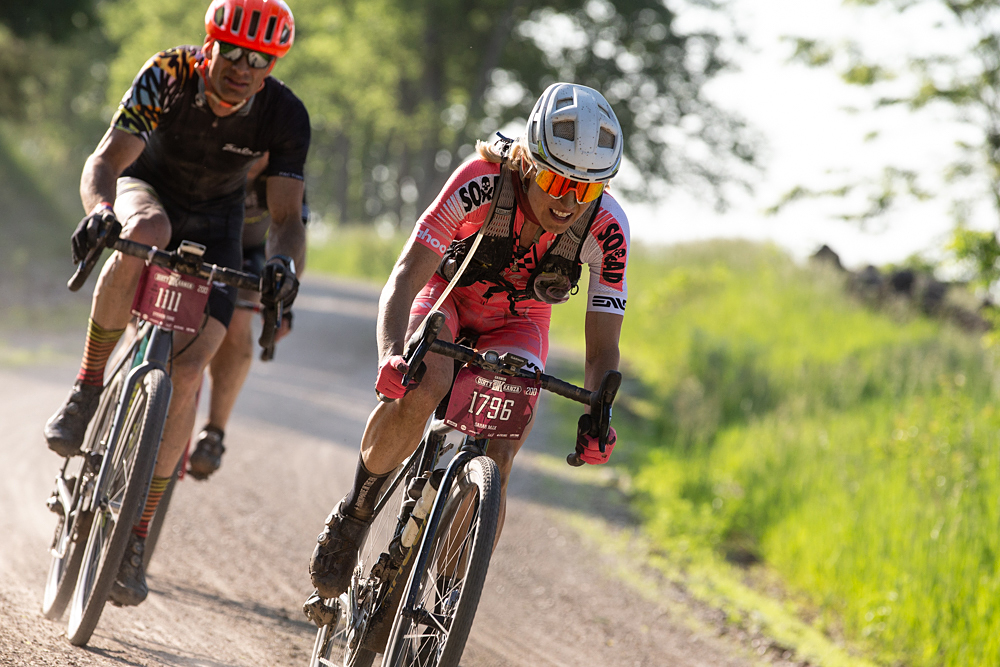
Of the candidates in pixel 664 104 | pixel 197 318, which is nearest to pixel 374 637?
pixel 197 318

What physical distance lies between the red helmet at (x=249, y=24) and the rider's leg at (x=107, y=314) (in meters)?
0.86

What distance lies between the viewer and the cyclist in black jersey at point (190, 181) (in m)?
4.07

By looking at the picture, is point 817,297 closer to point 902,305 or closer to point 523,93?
point 902,305

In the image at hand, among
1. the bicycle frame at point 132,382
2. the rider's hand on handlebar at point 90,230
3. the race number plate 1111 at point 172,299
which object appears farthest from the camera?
the race number plate 1111 at point 172,299

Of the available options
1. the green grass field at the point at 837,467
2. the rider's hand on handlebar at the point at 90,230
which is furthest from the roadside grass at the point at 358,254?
the rider's hand on handlebar at the point at 90,230

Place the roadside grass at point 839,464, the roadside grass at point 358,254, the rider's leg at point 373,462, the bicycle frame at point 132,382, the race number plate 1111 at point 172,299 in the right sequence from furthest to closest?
1. the roadside grass at point 358,254
2. the roadside grass at point 839,464
3. the race number plate 1111 at point 172,299
4. the bicycle frame at point 132,382
5. the rider's leg at point 373,462

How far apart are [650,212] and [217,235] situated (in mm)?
28882

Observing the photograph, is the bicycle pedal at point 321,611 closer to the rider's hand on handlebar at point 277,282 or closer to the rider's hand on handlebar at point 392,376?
the rider's hand on handlebar at point 392,376

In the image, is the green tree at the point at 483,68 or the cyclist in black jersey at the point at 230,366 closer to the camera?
the cyclist in black jersey at the point at 230,366

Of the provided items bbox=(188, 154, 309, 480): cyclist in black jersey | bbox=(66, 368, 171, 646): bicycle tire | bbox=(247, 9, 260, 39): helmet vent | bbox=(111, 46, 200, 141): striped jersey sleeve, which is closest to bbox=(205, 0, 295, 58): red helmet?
bbox=(247, 9, 260, 39): helmet vent

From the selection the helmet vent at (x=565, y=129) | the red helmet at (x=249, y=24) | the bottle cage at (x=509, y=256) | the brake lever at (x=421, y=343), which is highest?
the red helmet at (x=249, y=24)

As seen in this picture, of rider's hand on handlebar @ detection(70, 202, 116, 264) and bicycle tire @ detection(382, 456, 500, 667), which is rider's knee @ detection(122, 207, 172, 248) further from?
bicycle tire @ detection(382, 456, 500, 667)

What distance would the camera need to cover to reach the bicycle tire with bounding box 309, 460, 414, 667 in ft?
11.2

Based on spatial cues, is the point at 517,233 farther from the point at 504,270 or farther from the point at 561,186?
the point at 561,186
